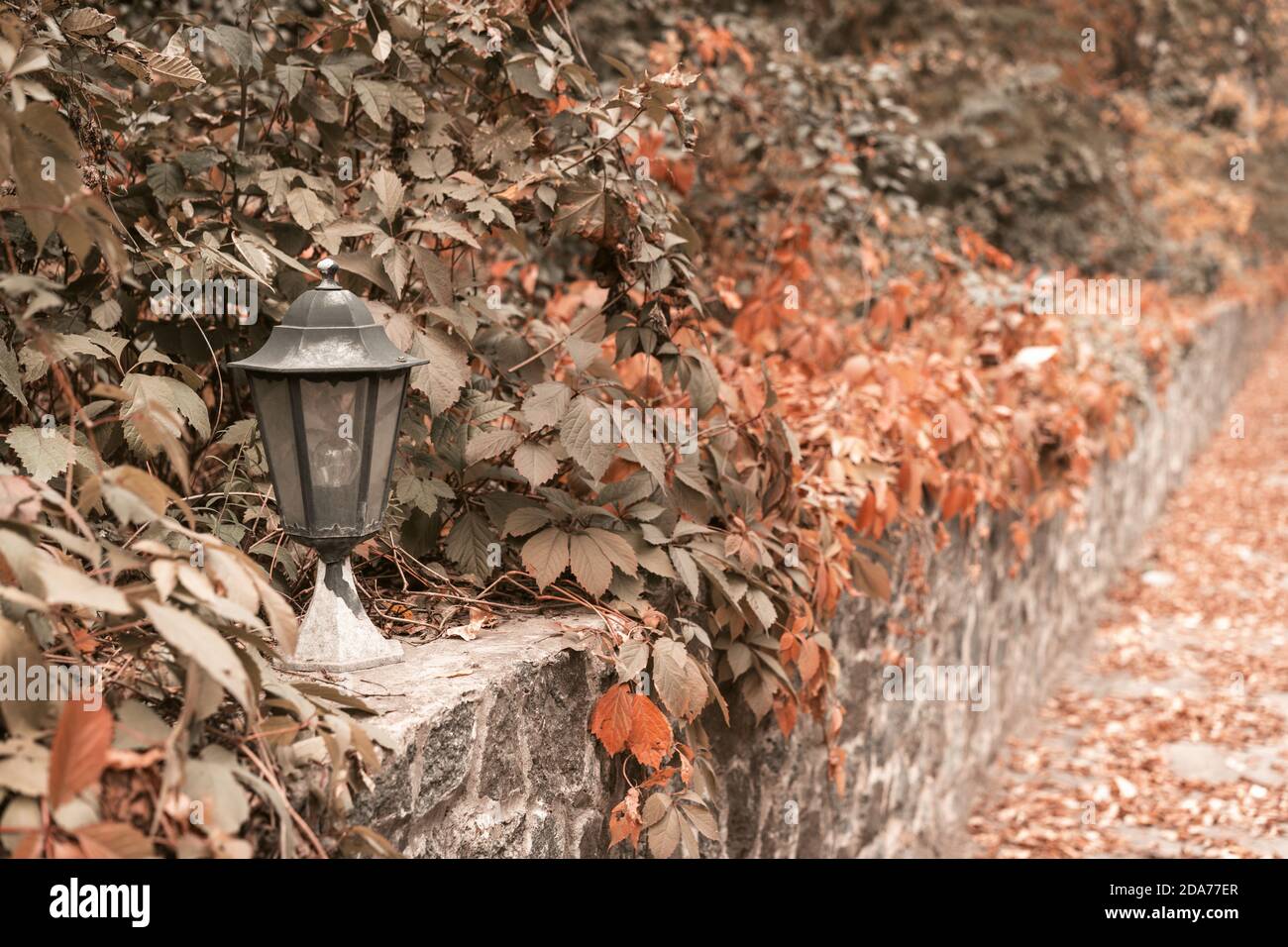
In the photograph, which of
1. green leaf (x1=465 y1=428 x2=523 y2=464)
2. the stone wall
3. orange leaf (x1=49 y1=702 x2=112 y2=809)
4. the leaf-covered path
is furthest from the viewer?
the leaf-covered path

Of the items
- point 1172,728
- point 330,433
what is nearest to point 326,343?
point 330,433

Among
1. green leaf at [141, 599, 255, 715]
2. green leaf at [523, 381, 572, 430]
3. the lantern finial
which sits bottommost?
green leaf at [523, 381, 572, 430]

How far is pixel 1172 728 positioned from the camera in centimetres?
529

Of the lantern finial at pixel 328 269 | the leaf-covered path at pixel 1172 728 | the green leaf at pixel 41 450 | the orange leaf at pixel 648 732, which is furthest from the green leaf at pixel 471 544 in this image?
the leaf-covered path at pixel 1172 728

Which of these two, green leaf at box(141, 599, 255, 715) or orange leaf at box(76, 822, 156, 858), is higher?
green leaf at box(141, 599, 255, 715)

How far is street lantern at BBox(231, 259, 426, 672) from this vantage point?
199 centimetres

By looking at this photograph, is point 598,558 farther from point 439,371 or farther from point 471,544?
point 439,371

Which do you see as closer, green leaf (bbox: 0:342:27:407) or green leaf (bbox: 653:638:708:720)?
green leaf (bbox: 0:342:27:407)

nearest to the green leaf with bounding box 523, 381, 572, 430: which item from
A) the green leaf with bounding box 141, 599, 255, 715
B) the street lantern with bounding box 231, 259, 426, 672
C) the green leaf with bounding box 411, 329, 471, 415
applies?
the green leaf with bounding box 411, 329, 471, 415

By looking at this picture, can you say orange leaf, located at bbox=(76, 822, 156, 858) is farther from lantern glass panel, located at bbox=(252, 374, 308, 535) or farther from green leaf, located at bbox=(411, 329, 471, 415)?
green leaf, located at bbox=(411, 329, 471, 415)

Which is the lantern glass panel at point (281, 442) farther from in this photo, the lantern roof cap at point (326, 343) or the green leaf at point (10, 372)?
the green leaf at point (10, 372)

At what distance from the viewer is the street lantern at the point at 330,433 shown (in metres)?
1.99

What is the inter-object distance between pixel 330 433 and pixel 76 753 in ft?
2.55
